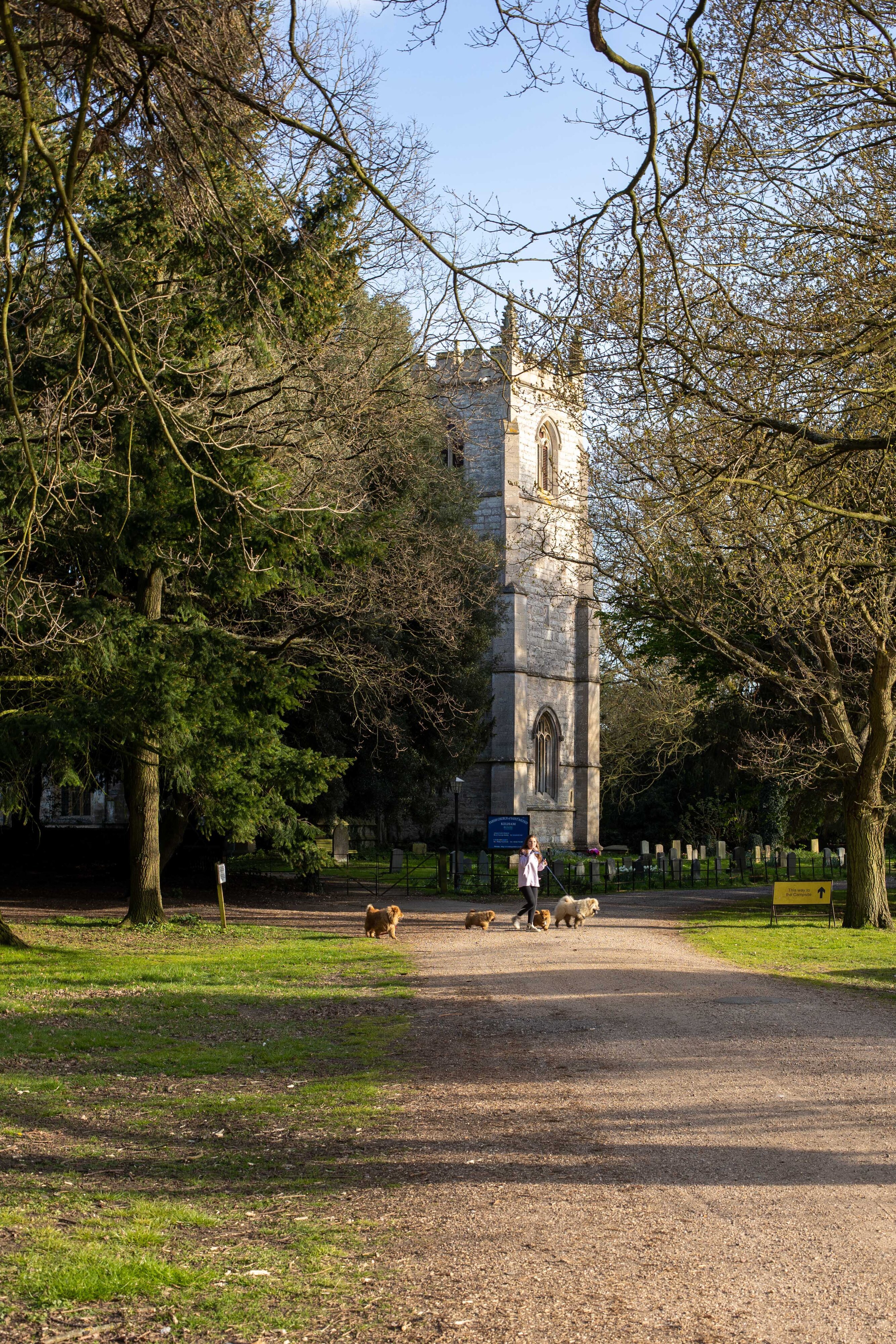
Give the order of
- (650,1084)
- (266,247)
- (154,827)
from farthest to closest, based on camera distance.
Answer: (154,827)
(266,247)
(650,1084)

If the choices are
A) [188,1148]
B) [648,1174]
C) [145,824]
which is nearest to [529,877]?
[145,824]

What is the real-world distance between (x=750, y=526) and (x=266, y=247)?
18.4 feet

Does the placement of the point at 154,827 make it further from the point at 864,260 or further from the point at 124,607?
the point at 864,260

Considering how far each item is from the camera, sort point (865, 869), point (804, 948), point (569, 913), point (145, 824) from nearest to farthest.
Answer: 1. point (804, 948)
2. point (145, 824)
3. point (569, 913)
4. point (865, 869)

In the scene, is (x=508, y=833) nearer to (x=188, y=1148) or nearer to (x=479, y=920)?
(x=479, y=920)

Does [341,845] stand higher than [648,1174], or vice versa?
[648,1174]

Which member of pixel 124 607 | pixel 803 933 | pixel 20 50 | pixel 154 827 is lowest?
pixel 803 933

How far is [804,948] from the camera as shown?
17.3 meters

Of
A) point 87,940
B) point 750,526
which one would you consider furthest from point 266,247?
point 87,940

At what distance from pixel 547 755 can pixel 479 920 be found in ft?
87.4

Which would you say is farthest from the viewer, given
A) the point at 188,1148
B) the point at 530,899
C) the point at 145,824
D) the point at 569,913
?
the point at 569,913

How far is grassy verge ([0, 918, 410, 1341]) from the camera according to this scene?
4020mm

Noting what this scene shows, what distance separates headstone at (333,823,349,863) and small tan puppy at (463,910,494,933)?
16.2 metres

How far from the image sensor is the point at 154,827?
18594 millimetres
